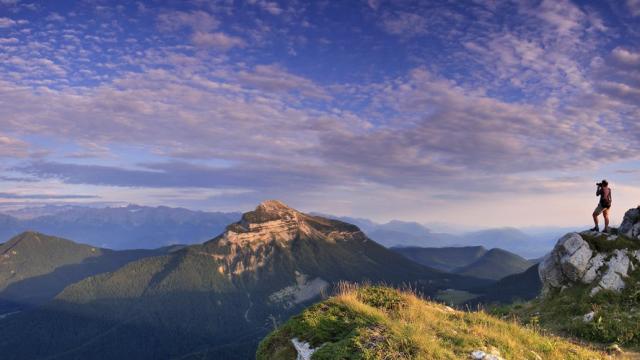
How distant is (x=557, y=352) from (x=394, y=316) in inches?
222

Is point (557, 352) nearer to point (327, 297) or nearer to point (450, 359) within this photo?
point (450, 359)

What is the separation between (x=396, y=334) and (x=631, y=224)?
29.4m

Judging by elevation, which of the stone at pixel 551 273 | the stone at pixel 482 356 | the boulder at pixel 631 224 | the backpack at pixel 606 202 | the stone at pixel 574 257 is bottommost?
the stone at pixel 482 356

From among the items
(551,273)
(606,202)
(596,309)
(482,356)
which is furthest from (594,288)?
(482,356)

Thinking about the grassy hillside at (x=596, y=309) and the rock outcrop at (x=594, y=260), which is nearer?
the grassy hillside at (x=596, y=309)

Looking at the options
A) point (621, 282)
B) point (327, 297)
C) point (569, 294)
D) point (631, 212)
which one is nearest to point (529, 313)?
point (569, 294)

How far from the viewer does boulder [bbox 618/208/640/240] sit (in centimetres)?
3125

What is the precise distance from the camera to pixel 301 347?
592 inches

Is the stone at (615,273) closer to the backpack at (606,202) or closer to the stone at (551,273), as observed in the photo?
the stone at (551,273)

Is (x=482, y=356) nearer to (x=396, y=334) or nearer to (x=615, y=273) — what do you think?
(x=396, y=334)

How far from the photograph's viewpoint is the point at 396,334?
42.9 ft

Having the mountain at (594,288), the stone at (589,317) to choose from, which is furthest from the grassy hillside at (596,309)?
the stone at (589,317)

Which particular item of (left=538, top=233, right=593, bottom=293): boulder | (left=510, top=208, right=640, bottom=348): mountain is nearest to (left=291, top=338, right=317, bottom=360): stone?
(left=510, top=208, right=640, bottom=348): mountain

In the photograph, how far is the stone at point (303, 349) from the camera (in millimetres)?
14250
